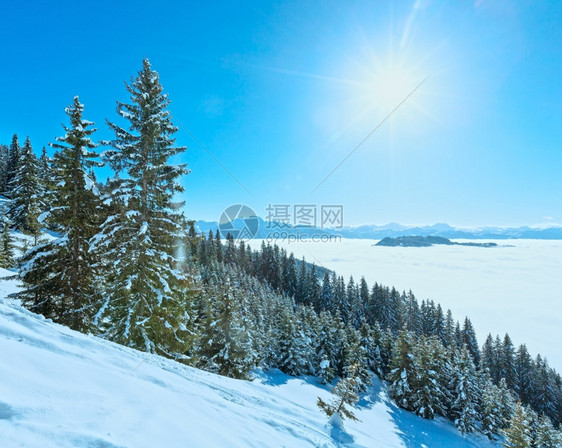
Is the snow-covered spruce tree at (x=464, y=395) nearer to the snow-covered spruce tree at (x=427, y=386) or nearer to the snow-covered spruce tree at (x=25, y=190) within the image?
the snow-covered spruce tree at (x=427, y=386)

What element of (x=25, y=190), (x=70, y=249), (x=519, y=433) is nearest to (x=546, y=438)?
(x=519, y=433)

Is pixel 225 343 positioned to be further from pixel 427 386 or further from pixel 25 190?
pixel 25 190

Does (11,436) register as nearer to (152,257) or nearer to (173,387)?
(173,387)

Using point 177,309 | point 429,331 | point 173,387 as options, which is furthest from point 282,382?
point 429,331

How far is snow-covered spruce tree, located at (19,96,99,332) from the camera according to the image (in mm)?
11102

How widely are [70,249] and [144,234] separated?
395cm

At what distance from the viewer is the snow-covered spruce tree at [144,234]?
35.0 ft

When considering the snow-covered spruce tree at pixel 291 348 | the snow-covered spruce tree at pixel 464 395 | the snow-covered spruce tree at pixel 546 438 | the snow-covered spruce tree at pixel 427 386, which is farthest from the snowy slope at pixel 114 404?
the snow-covered spruce tree at pixel 546 438

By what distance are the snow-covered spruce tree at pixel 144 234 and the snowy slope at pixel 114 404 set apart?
3.96 metres

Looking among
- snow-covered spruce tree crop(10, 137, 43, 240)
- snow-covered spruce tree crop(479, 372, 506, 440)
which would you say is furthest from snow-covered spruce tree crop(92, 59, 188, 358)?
snow-covered spruce tree crop(479, 372, 506, 440)

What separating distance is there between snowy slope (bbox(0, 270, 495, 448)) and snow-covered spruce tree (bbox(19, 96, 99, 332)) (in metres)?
6.22

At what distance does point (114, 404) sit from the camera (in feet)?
12.9

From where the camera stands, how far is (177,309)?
11930mm

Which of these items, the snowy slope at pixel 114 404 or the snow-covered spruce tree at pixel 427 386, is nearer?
the snowy slope at pixel 114 404
